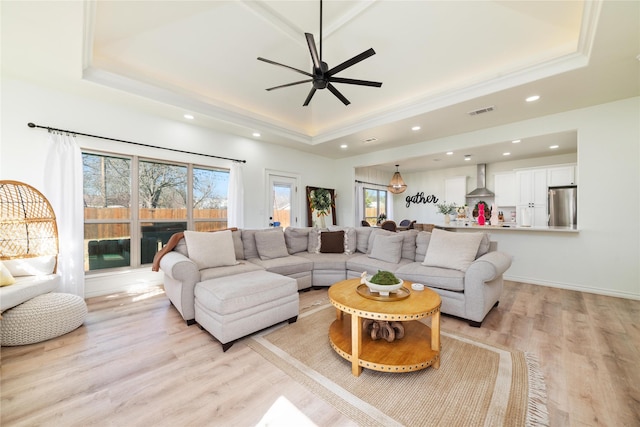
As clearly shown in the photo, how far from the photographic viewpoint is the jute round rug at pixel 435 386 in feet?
4.72

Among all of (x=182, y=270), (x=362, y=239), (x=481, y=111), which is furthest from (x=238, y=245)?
(x=481, y=111)

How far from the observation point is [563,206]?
16.6 ft

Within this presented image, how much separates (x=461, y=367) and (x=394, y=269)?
1.46 metres

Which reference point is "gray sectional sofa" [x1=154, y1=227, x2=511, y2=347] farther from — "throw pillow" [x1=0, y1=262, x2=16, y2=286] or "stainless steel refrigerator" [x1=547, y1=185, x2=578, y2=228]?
"stainless steel refrigerator" [x1=547, y1=185, x2=578, y2=228]

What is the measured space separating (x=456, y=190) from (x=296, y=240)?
5.71m

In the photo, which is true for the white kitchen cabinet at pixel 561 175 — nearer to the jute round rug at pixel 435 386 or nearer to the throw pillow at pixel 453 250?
the throw pillow at pixel 453 250

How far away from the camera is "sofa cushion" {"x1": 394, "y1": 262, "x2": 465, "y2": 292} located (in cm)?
271

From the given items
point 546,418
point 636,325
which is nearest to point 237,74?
point 546,418

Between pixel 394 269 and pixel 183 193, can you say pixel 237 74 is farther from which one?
pixel 394 269

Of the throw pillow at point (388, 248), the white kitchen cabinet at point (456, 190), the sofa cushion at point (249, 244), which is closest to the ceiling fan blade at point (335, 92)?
the throw pillow at point (388, 248)

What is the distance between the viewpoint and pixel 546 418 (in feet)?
4.65

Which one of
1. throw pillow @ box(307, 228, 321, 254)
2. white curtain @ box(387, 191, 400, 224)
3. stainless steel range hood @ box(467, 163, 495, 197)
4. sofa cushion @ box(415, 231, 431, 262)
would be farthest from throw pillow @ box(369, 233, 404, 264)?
white curtain @ box(387, 191, 400, 224)

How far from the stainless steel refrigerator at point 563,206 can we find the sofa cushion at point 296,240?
5151mm

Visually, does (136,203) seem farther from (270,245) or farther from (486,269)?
(486,269)
